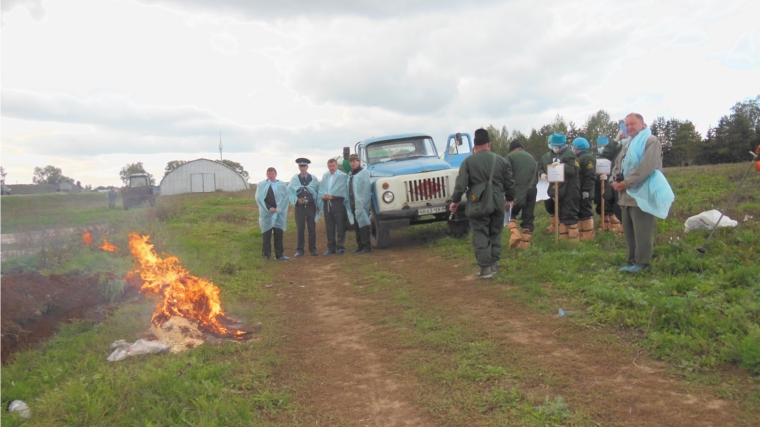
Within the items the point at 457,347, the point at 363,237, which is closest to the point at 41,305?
the point at 457,347

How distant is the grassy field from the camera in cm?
353

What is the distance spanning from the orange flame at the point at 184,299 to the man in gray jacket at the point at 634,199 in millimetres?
4649

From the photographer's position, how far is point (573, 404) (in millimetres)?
3346

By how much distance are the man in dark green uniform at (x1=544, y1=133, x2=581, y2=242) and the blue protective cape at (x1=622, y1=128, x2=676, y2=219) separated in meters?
2.31

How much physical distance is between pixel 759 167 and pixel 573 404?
4.16 metres

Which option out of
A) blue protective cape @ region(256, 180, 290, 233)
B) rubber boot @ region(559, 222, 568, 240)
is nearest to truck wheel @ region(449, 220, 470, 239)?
rubber boot @ region(559, 222, 568, 240)

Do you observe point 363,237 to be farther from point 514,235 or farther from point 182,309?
point 182,309

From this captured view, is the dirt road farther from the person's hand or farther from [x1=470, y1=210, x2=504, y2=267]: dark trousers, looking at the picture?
the person's hand

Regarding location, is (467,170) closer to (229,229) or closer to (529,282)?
(529,282)

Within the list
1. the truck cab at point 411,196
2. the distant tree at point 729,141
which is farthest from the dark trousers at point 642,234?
the distant tree at point 729,141

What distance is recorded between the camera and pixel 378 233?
10.6 m

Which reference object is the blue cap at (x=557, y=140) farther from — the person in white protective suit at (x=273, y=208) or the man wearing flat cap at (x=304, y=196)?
the person in white protective suit at (x=273, y=208)

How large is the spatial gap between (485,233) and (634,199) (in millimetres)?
1936

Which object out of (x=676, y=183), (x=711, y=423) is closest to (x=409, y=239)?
(x=711, y=423)
